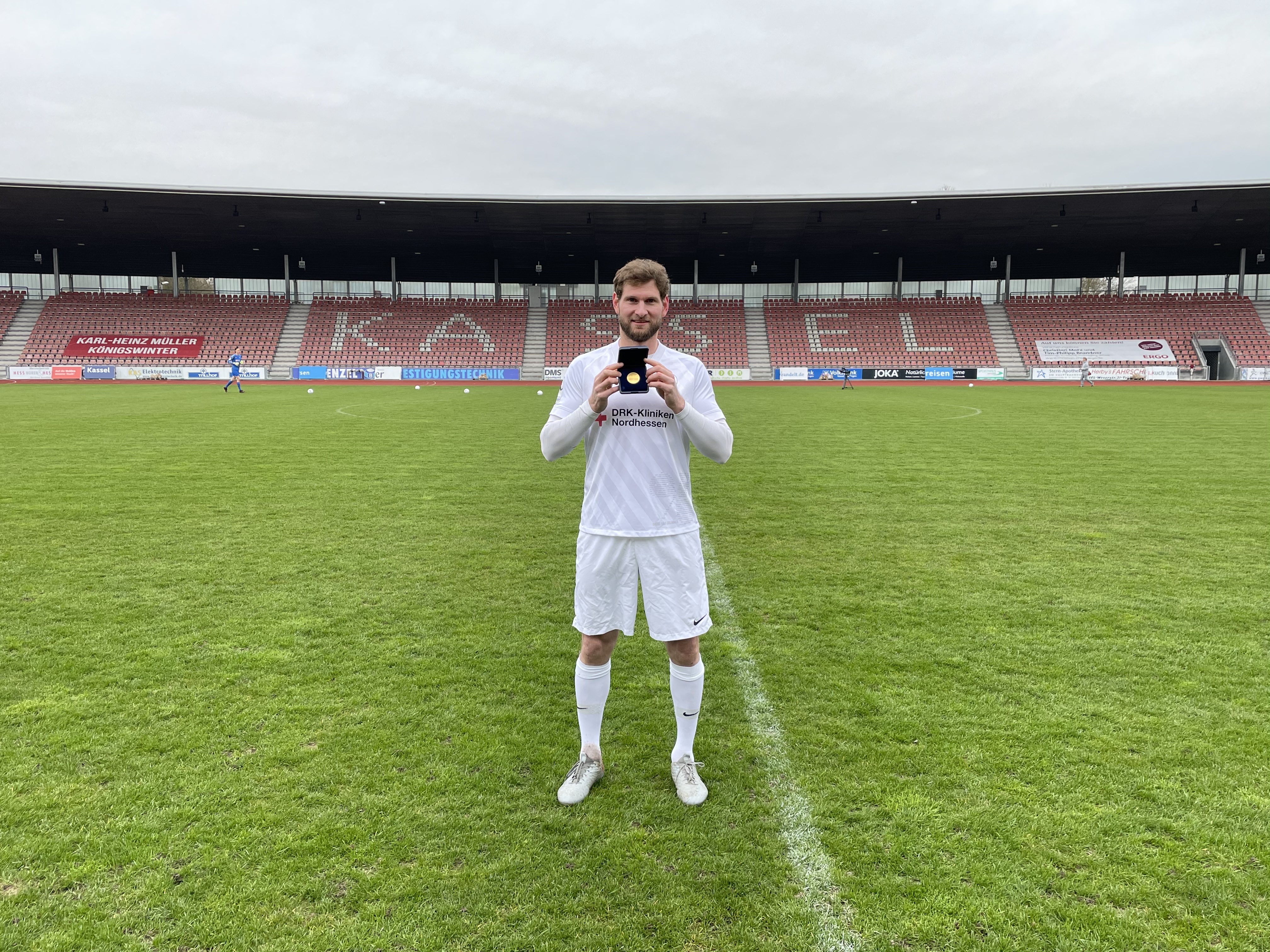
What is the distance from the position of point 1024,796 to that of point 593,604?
6.22ft

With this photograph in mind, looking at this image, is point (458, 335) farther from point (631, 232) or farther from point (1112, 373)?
point (1112, 373)

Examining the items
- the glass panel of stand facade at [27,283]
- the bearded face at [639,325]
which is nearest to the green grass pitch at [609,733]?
the bearded face at [639,325]

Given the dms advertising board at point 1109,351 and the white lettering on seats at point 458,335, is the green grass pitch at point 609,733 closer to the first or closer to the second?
the white lettering on seats at point 458,335

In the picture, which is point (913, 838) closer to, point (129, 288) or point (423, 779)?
point (423, 779)

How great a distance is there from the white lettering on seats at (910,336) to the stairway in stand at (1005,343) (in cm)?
306

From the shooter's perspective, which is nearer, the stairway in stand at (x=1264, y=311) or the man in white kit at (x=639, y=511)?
the man in white kit at (x=639, y=511)

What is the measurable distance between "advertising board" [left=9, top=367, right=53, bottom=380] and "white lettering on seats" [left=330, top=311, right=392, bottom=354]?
14.3 metres

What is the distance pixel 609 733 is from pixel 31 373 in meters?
49.0

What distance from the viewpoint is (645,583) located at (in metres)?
3.00

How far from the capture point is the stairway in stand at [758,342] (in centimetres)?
4428

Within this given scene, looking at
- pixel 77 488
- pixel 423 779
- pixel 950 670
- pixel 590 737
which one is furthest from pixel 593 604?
pixel 77 488

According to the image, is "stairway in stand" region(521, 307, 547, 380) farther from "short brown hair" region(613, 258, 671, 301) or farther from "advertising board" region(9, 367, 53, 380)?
"short brown hair" region(613, 258, 671, 301)

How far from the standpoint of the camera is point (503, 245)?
4303cm

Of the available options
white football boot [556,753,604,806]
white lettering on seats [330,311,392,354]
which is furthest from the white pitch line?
white lettering on seats [330,311,392,354]
